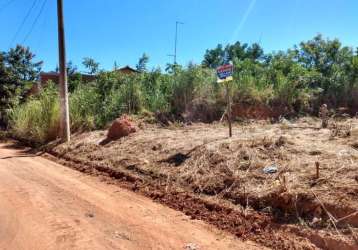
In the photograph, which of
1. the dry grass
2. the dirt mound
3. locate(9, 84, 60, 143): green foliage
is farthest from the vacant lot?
locate(9, 84, 60, 143): green foliage

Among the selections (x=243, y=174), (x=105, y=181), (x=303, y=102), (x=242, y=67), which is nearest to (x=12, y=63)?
(x=242, y=67)

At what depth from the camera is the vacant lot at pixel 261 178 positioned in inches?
163

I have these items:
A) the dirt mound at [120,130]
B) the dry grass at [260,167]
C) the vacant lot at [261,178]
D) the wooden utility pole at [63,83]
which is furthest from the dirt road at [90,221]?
the wooden utility pole at [63,83]

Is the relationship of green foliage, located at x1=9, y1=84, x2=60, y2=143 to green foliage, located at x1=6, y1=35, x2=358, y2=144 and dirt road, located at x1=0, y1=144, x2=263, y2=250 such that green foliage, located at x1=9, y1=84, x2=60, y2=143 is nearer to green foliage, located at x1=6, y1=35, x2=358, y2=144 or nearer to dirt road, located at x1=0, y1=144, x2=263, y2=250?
green foliage, located at x1=6, y1=35, x2=358, y2=144

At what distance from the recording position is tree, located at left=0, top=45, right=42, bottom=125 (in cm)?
2208

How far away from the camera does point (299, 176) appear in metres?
5.03

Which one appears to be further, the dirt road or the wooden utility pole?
the wooden utility pole

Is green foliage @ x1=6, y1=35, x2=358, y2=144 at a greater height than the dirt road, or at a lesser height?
greater

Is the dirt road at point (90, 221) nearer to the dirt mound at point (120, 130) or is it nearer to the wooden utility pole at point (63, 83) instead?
the dirt mound at point (120, 130)

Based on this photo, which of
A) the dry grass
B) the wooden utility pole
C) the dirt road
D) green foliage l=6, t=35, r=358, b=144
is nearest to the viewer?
the dirt road

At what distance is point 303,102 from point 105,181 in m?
8.24

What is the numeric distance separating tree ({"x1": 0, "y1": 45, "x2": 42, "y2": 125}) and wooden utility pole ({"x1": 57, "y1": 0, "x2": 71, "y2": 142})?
954 cm

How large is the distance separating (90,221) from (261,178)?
2331 mm

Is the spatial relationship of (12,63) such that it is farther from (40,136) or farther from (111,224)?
(111,224)
